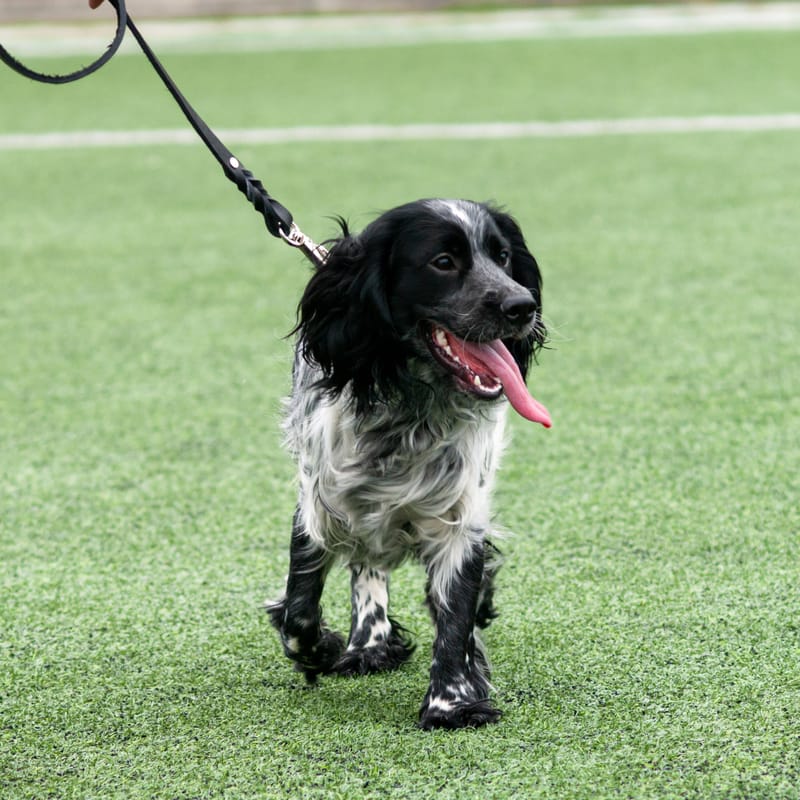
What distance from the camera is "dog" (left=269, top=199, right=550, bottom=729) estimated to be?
9.91ft

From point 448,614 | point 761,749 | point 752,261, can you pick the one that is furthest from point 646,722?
point 752,261

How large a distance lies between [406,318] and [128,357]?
3.16 m

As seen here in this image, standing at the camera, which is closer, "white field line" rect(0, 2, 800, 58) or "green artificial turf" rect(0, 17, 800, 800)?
"green artificial turf" rect(0, 17, 800, 800)

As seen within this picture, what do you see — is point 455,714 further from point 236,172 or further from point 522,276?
point 236,172

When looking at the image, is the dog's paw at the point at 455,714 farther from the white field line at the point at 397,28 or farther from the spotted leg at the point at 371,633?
the white field line at the point at 397,28

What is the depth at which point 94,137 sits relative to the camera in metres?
11.4

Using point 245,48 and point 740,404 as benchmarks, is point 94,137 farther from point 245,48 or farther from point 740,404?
point 740,404

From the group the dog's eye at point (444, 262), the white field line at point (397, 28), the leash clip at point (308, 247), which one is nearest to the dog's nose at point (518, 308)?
the dog's eye at point (444, 262)

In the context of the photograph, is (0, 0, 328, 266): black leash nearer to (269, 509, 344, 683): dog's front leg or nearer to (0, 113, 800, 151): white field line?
(269, 509, 344, 683): dog's front leg

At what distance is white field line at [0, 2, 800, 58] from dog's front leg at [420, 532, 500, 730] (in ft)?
46.1

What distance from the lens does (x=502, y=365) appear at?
301 centimetres

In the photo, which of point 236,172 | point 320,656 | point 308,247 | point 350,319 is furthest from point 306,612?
point 236,172

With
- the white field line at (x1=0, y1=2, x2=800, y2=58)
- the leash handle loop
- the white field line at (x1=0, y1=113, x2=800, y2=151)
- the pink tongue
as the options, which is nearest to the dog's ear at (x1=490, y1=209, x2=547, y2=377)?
the pink tongue

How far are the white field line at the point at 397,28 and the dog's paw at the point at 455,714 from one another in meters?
14.2
